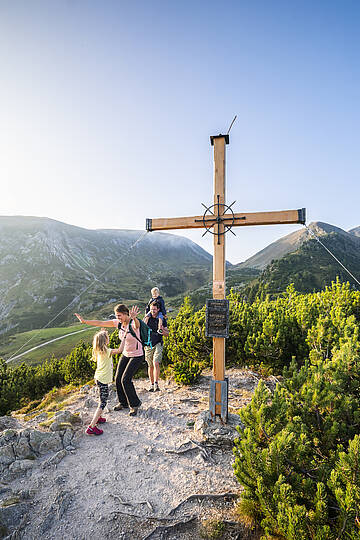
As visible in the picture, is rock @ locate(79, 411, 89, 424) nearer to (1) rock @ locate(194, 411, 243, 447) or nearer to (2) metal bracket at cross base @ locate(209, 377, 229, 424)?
(1) rock @ locate(194, 411, 243, 447)

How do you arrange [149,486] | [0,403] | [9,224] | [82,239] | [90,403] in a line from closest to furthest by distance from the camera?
[149,486] < [90,403] < [0,403] < [9,224] < [82,239]

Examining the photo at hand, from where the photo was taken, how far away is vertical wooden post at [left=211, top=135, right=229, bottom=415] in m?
4.54

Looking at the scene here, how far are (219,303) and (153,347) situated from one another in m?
2.40

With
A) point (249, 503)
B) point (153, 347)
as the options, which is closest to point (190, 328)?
point (153, 347)

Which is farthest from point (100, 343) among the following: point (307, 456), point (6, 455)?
point (307, 456)

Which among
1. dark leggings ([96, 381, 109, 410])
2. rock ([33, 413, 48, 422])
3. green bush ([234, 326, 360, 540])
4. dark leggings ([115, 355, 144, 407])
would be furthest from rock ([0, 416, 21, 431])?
green bush ([234, 326, 360, 540])

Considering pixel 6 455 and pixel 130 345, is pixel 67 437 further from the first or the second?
pixel 130 345

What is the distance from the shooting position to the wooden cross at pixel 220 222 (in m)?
4.44

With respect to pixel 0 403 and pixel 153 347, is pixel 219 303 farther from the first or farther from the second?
pixel 0 403

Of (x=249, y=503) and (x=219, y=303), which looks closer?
(x=249, y=503)

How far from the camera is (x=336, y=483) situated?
1.90m

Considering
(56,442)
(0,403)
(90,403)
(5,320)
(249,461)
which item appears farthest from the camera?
(5,320)

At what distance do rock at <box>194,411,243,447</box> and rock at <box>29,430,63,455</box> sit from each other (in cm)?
227

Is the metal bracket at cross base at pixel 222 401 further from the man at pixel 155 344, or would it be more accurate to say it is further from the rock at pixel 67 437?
the rock at pixel 67 437
